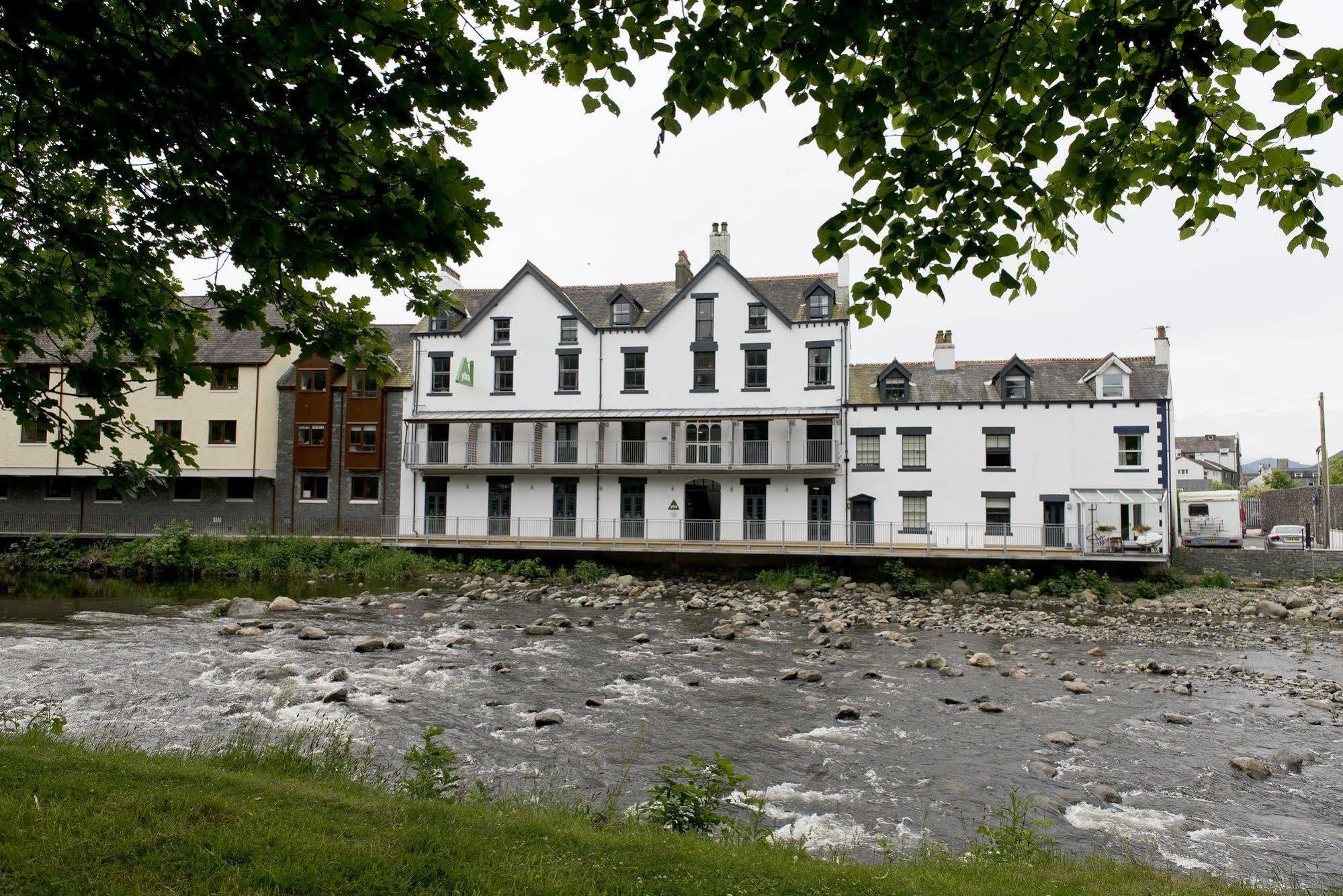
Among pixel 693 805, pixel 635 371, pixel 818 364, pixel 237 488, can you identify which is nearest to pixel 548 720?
pixel 693 805

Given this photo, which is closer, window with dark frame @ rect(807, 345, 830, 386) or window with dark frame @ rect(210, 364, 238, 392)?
window with dark frame @ rect(807, 345, 830, 386)

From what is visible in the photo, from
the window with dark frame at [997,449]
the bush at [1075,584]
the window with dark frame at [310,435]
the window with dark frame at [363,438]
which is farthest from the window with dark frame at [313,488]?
the bush at [1075,584]

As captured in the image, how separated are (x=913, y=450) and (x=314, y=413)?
88.5 ft

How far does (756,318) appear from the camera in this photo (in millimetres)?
33469

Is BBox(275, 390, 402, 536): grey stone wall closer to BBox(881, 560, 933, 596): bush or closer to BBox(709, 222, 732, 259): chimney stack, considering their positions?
BBox(709, 222, 732, 259): chimney stack

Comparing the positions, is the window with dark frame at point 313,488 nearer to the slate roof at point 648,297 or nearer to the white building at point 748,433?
the white building at point 748,433

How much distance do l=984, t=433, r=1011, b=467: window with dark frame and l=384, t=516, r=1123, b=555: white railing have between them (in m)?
2.63

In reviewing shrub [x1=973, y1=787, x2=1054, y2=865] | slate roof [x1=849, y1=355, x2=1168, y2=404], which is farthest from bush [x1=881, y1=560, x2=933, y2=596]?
shrub [x1=973, y1=787, x2=1054, y2=865]

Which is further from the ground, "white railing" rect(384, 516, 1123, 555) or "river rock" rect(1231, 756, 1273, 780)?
"white railing" rect(384, 516, 1123, 555)

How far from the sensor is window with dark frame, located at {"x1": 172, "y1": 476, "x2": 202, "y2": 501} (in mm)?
36188

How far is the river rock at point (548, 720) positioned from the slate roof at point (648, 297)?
23.8 meters

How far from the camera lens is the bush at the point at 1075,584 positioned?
25.8 m

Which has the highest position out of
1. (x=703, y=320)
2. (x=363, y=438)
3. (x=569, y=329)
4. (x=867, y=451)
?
(x=703, y=320)

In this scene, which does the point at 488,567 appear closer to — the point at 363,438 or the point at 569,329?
the point at 363,438
